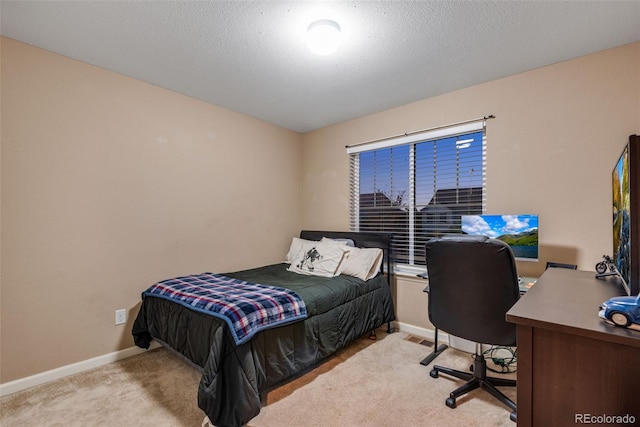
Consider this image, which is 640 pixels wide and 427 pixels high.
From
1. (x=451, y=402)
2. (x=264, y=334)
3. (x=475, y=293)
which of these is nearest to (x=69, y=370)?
(x=264, y=334)

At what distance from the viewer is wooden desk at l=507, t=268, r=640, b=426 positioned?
91 centimetres

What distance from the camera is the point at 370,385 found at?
2.19m

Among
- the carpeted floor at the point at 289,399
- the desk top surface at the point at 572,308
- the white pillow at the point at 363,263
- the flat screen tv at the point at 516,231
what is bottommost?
the carpeted floor at the point at 289,399

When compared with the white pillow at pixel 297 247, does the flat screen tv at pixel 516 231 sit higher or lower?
higher

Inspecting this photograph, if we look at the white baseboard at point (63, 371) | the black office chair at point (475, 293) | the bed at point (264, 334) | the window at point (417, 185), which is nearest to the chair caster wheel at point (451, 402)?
the black office chair at point (475, 293)

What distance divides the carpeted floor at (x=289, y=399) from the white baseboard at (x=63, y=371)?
0.17 ft

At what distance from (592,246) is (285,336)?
2.37m

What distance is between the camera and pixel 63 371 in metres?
2.30

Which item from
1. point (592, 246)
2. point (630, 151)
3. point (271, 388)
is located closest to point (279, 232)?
point (271, 388)

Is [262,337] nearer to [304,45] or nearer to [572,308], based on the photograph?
[572,308]

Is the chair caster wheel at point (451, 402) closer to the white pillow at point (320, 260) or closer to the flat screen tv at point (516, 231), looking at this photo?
the flat screen tv at point (516, 231)

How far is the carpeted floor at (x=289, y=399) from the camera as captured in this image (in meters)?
1.82

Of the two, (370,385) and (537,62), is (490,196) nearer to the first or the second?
(537,62)

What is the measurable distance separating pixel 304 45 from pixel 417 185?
1.89 metres
